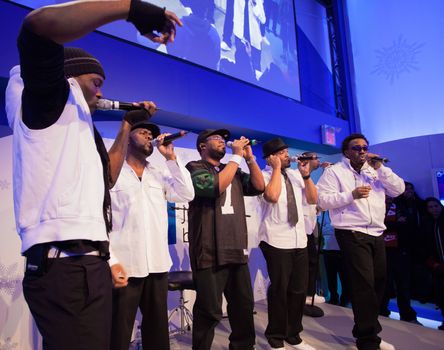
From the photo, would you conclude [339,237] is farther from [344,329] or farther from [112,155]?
[112,155]

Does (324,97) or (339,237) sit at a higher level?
(324,97)

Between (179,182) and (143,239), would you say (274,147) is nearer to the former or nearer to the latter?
(179,182)

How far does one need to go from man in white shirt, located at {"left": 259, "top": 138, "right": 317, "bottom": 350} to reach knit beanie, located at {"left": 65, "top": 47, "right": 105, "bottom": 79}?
6.55 ft

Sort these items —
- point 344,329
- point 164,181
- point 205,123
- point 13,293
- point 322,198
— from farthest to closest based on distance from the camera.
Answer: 1. point 205,123
2. point 344,329
3. point 322,198
4. point 13,293
5. point 164,181

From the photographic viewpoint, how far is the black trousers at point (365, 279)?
2.66 meters

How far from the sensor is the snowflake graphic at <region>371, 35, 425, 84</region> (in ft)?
19.0

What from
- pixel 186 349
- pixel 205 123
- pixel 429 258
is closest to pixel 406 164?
pixel 429 258

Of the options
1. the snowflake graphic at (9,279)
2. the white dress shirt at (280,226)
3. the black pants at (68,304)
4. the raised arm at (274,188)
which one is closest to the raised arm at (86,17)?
the black pants at (68,304)

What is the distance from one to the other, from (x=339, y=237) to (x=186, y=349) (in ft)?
5.68

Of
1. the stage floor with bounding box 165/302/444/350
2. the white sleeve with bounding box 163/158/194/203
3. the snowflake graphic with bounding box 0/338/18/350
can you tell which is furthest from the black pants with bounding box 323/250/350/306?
the snowflake graphic with bounding box 0/338/18/350

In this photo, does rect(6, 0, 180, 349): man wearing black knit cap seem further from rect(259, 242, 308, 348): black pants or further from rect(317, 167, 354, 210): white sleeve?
rect(317, 167, 354, 210): white sleeve

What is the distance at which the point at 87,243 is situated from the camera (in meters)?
0.97

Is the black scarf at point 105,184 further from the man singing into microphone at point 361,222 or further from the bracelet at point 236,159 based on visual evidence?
the man singing into microphone at point 361,222

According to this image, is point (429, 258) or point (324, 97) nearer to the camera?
point (429, 258)
